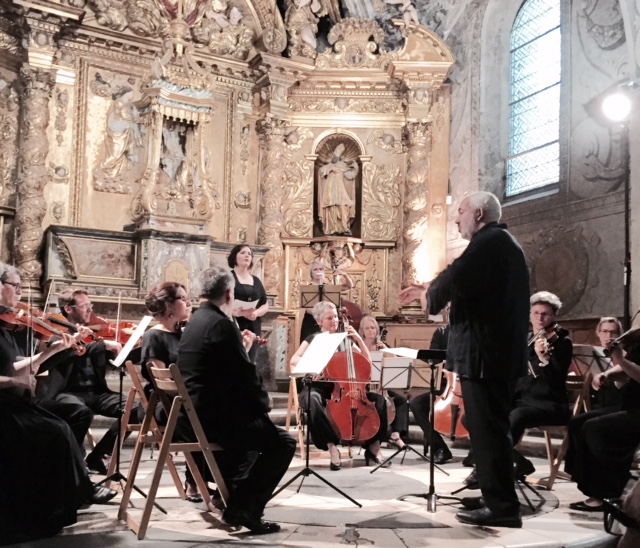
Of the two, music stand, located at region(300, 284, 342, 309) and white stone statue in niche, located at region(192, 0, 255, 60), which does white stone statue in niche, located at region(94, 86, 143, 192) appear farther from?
music stand, located at region(300, 284, 342, 309)

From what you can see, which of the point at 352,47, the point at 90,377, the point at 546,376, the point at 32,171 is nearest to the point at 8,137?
the point at 32,171

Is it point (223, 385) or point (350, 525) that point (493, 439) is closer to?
point (350, 525)

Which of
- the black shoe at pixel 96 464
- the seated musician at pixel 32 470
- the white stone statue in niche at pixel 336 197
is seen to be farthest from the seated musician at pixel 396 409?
the white stone statue in niche at pixel 336 197

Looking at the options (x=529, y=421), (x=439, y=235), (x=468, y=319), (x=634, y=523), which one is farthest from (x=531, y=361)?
(x=439, y=235)

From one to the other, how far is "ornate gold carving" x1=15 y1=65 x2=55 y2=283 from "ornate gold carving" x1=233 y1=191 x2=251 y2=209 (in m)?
2.75

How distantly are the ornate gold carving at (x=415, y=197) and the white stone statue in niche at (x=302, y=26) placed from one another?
1.92 meters

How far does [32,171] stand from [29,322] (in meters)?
5.64

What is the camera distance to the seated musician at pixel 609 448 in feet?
15.1

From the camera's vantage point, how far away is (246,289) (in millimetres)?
7215

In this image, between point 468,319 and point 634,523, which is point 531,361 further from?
point 634,523

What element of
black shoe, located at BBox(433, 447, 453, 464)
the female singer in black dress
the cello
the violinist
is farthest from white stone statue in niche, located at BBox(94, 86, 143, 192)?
black shoe, located at BBox(433, 447, 453, 464)

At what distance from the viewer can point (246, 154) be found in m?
11.4

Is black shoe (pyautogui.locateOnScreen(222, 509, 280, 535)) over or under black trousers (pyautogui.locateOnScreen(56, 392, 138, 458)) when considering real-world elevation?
under

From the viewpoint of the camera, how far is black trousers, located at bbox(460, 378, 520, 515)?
3992 millimetres
